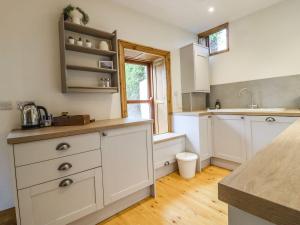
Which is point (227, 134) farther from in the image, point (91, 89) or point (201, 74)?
point (91, 89)

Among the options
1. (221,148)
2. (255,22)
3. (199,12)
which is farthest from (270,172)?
(255,22)

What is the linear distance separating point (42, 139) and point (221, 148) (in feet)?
8.23

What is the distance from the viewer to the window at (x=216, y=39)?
3225 millimetres

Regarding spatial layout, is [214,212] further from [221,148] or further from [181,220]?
[221,148]

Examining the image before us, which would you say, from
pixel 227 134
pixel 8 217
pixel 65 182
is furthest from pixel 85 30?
pixel 227 134

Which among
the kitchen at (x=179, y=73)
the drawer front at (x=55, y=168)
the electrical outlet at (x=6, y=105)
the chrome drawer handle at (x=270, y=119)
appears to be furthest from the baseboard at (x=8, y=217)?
the chrome drawer handle at (x=270, y=119)

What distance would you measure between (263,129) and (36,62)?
2.86 metres

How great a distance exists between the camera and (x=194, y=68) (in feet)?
9.98

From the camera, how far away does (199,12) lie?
8.99 feet

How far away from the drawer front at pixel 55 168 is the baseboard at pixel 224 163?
2.13 m

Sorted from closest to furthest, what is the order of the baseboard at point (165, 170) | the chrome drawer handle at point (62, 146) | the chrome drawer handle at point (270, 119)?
the chrome drawer handle at point (62, 146)
the chrome drawer handle at point (270, 119)
the baseboard at point (165, 170)

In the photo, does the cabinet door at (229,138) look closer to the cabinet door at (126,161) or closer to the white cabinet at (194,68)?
the white cabinet at (194,68)

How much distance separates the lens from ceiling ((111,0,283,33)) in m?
2.45

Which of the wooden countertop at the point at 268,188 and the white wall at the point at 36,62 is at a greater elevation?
the white wall at the point at 36,62
